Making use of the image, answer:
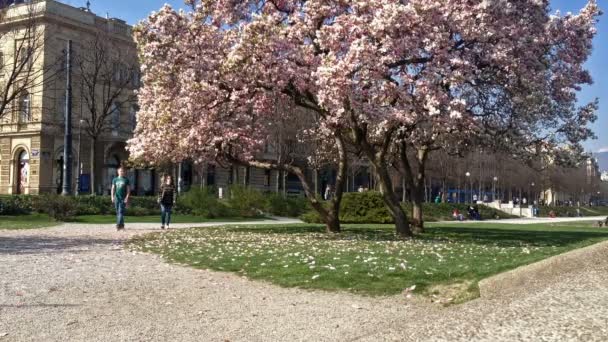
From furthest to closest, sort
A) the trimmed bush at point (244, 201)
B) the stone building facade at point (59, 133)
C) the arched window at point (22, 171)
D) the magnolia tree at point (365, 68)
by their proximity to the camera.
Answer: the arched window at point (22, 171), the stone building facade at point (59, 133), the trimmed bush at point (244, 201), the magnolia tree at point (365, 68)

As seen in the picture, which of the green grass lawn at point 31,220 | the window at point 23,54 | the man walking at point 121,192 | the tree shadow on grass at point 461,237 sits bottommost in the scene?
the tree shadow on grass at point 461,237

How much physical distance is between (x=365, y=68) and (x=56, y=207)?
16.5 metres

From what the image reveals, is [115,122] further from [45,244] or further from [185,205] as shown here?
[45,244]

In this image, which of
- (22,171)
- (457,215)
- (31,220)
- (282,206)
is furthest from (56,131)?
(457,215)

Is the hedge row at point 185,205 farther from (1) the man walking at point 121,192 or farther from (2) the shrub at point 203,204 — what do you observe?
(1) the man walking at point 121,192

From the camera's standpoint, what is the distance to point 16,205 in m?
26.3

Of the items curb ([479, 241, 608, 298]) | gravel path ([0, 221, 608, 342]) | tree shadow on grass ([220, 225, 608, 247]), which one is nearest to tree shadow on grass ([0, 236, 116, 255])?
gravel path ([0, 221, 608, 342])

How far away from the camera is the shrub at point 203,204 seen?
32438mm

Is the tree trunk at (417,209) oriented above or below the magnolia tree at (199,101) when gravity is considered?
below

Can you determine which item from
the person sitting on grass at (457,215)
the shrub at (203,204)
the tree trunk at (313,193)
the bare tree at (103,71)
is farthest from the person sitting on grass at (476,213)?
the tree trunk at (313,193)

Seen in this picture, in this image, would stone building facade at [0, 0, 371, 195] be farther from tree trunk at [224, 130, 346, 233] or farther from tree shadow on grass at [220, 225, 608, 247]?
tree trunk at [224, 130, 346, 233]

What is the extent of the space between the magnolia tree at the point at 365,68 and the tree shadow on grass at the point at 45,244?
405cm

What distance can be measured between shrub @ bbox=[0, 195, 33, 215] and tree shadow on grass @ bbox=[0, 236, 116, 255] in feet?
36.9

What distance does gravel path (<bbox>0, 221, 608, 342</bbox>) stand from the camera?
17.9ft
